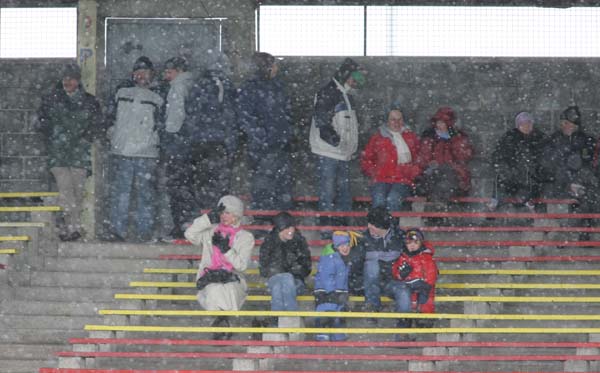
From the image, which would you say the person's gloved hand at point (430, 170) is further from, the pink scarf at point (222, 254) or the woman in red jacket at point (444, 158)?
the pink scarf at point (222, 254)

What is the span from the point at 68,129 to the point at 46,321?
2.61 meters

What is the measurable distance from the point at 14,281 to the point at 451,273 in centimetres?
487

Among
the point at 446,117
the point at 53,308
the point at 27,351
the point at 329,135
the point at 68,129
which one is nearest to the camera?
the point at 27,351

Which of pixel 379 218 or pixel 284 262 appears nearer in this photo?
pixel 284 262

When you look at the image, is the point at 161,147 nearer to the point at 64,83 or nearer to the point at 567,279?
the point at 64,83

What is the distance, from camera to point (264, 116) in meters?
20.0

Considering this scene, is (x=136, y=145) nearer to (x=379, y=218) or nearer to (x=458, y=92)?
(x=379, y=218)

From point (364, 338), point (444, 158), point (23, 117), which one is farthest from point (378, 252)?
point (23, 117)

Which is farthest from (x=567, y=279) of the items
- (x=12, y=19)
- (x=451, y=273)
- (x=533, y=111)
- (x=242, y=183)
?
(x=12, y=19)

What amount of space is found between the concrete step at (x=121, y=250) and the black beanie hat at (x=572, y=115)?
463 centimetres

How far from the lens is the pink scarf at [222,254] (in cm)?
1770

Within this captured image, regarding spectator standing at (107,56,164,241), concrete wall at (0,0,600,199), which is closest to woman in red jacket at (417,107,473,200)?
concrete wall at (0,0,600,199)

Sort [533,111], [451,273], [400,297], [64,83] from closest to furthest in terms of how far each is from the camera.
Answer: [400,297] < [451,273] < [64,83] < [533,111]

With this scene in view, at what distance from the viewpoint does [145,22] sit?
2109cm
